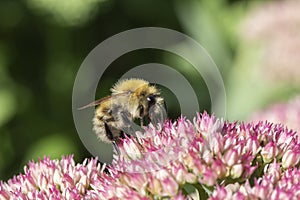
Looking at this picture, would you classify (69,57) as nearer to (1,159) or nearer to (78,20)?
(78,20)

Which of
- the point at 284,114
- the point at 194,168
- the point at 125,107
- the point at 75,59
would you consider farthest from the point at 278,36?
the point at 194,168

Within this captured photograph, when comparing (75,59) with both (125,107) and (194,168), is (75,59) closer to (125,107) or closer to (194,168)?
(125,107)

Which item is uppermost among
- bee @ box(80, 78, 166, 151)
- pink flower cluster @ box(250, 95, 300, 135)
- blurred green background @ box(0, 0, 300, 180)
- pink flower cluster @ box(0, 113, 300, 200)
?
blurred green background @ box(0, 0, 300, 180)

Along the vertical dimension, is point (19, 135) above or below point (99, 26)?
below

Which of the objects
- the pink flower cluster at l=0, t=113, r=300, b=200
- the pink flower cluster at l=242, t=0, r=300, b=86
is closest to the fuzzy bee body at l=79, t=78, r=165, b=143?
the pink flower cluster at l=0, t=113, r=300, b=200

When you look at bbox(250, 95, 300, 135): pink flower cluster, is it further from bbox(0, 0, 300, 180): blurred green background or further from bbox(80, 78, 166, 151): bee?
bbox(80, 78, 166, 151): bee

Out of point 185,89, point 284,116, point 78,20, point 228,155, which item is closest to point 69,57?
point 78,20
